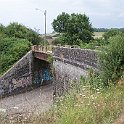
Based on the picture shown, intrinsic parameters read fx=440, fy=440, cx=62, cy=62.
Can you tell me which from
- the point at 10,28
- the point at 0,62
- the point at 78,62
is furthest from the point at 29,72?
the point at 78,62

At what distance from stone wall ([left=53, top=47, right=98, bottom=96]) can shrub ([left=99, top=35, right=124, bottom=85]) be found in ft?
8.98

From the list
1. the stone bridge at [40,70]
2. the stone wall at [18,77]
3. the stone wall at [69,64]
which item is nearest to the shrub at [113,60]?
the stone wall at [69,64]

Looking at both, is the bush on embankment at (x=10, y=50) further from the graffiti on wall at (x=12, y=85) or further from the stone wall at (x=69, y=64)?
the stone wall at (x=69, y=64)

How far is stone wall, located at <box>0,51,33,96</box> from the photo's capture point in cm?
4303

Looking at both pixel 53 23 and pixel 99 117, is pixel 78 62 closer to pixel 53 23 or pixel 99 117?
pixel 99 117

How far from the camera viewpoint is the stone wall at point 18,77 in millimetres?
43031

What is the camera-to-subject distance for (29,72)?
46031 millimetres

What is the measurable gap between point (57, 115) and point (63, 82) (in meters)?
21.1

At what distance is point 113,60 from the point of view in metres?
16.0

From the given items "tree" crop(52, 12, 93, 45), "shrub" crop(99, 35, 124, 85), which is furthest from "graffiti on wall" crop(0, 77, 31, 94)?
"shrub" crop(99, 35, 124, 85)

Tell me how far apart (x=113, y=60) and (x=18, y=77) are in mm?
28868

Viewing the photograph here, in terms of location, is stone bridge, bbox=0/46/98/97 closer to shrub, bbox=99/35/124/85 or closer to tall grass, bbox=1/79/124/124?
shrub, bbox=99/35/124/85

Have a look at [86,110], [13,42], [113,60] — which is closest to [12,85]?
[13,42]

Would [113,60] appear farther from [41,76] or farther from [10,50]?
[10,50]
